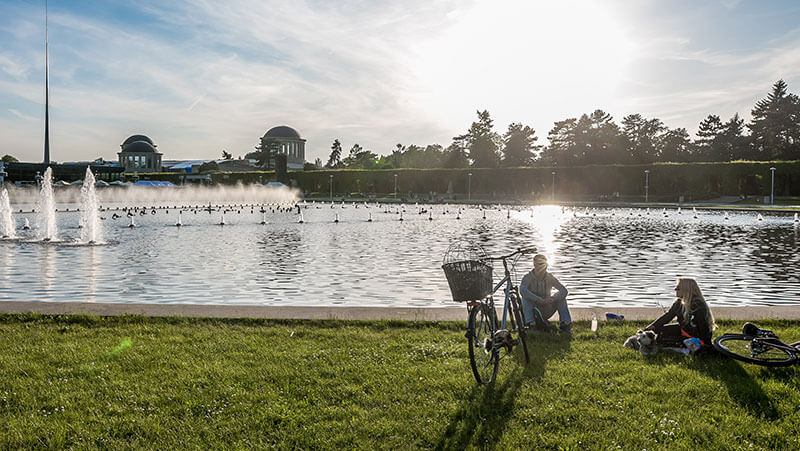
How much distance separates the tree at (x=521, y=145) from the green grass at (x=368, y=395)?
376 ft

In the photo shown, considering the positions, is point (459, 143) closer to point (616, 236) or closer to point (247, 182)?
point (247, 182)

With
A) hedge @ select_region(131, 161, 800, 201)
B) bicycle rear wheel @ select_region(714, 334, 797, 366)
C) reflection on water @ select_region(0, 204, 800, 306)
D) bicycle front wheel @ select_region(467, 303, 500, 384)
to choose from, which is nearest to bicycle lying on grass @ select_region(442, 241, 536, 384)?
bicycle front wheel @ select_region(467, 303, 500, 384)

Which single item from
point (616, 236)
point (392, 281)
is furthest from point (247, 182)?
point (392, 281)

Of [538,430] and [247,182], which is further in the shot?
[247,182]

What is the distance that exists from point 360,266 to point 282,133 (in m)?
164

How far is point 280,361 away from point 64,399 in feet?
7.16

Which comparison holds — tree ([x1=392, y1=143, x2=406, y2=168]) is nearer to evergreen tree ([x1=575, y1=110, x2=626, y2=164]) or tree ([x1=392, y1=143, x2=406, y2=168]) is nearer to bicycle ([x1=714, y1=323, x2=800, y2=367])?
evergreen tree ([x1=575, y1=110, x2=626, y2=164])

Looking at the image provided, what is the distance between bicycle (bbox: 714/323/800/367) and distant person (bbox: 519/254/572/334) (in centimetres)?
199

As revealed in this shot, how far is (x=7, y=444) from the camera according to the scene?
5051 mm

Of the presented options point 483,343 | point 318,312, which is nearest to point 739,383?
point 483,343

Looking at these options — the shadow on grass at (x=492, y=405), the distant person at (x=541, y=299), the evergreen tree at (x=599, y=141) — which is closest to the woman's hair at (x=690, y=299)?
the shadow on grass at (x=492, y=405)

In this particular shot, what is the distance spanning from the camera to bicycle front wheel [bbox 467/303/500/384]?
640 centimetres

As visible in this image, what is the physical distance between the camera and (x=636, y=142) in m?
112

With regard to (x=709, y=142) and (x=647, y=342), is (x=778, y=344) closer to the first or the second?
(x=647, y=342)
